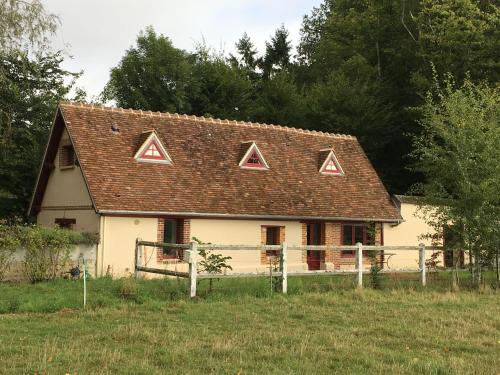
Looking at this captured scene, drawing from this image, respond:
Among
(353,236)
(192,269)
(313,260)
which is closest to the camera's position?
(192,269)

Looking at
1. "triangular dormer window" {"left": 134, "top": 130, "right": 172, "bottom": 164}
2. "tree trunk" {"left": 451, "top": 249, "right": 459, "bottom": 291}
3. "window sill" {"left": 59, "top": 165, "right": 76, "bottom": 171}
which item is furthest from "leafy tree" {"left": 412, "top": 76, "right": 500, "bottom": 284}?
"window sill" {"left": 59, "top": 165, "right": 76, "bottom": 171}

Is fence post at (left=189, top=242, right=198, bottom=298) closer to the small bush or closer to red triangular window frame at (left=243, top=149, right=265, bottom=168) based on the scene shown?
the small bush

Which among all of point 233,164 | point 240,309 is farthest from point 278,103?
point 240,309

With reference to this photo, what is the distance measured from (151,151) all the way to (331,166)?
9051 mm

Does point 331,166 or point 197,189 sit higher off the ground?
point 331,166

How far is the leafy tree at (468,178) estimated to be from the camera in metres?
18.0

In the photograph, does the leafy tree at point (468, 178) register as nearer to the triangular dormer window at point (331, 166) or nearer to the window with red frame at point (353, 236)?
the window with red frame at point (353, 236)

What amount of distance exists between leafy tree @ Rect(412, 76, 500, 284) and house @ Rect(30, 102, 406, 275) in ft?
12.3

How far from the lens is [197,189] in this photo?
2305 cm

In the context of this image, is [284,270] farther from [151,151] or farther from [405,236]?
[405,236]

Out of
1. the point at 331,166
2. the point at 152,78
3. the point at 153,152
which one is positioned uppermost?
the point at 152,78

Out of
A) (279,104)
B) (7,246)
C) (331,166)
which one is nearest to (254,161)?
(331,166)

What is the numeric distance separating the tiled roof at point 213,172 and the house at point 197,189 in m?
0.05

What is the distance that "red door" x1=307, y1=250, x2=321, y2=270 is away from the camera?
25.8 meters
